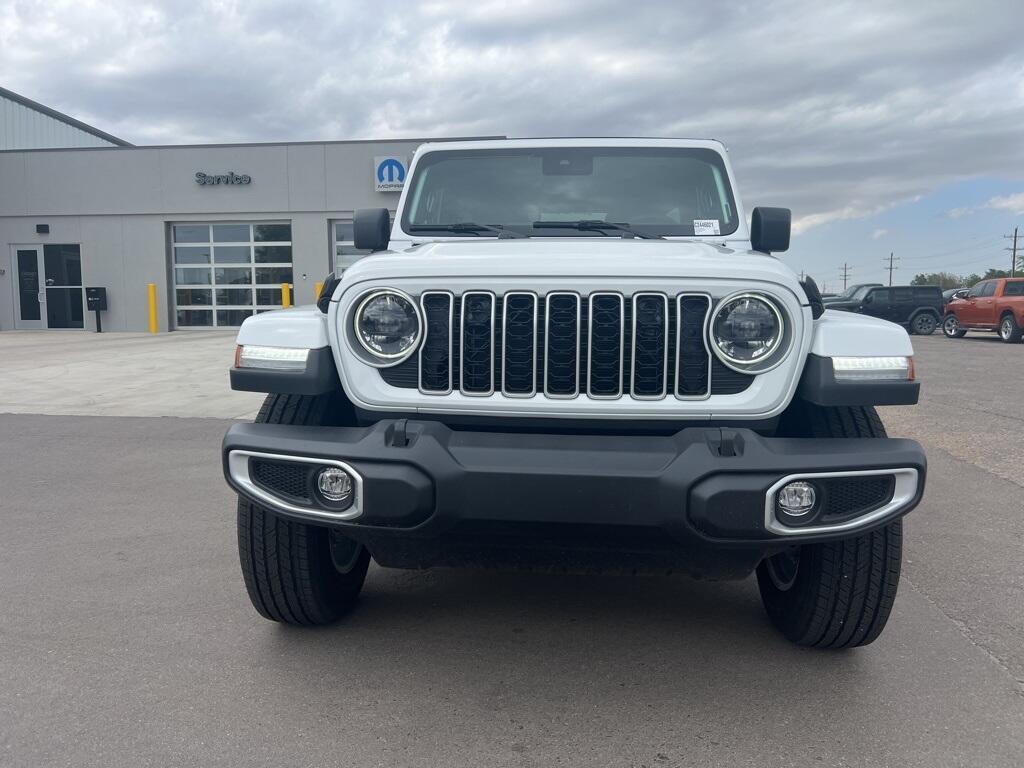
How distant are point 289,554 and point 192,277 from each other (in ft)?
71.3

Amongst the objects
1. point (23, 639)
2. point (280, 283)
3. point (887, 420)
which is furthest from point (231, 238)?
point (23, 639)

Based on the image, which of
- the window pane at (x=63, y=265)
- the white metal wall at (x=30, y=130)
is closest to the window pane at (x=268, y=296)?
the window pane at (x=63, y=265)

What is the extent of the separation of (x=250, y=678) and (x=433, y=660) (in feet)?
2.03

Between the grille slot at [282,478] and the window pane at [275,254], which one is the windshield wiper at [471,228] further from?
the window pane at [275,254]

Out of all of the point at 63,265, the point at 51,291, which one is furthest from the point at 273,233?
the point at 51,291

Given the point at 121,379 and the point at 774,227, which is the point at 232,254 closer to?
the point at 121,379

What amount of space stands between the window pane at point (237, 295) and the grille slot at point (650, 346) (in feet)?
70.2

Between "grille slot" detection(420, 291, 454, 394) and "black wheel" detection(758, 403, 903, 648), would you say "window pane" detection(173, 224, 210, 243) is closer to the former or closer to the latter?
"grille slot" detection(420, 291, 454, 394)

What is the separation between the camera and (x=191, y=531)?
4531 mm

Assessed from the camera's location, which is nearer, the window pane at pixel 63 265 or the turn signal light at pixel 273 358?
the turn signal light at pixel 273 358

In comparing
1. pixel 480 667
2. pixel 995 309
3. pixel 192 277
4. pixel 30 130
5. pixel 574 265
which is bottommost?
pixel 480 667

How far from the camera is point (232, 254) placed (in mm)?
22578

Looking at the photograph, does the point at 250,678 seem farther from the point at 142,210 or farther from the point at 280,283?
the point at 142,210

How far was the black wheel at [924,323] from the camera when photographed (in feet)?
85.1
